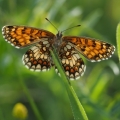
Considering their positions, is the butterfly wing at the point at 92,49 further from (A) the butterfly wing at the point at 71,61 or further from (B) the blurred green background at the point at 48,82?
(B) the blurred green background at the point at 48,82

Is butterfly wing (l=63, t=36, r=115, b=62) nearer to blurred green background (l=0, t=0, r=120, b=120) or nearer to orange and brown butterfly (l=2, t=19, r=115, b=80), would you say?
orange and brown butterfly (l=2, t=19, r=115, b=80)

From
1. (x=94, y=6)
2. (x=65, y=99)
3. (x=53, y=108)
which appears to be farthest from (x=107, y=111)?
(x=94, y=6)

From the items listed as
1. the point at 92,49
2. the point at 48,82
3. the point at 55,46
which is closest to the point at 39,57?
the point at 55,46

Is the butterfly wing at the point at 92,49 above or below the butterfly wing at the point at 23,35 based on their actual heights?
below

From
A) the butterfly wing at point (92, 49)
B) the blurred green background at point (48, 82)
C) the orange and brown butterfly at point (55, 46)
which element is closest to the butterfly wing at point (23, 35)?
the orange and brown butterfly at point (55, 46)

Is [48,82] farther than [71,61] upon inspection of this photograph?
Yes

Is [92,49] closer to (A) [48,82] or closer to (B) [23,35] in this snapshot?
(B) [23,35]

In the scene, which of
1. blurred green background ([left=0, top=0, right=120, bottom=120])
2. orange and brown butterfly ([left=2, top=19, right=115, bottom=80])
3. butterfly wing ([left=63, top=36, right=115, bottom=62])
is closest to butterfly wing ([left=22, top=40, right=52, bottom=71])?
orange and brown butterfly ([left=2, top=19, right=115, bottom=80])
